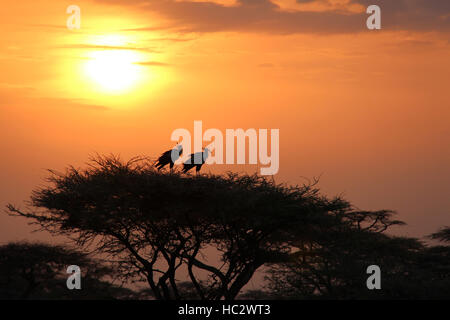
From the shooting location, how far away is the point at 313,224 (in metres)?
27.0

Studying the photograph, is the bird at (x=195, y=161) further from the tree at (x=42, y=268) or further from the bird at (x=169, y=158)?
the tree at (x=42, y=268)

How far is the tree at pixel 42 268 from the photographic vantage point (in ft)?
123

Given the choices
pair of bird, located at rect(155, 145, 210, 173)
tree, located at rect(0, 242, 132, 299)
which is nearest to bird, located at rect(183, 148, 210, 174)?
pair of bird, located at rect(155, 145, 210, 173)

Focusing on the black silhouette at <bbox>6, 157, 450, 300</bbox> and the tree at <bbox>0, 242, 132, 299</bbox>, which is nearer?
the black silhouette at <bbox>6, 157, 450, 300</bbox>

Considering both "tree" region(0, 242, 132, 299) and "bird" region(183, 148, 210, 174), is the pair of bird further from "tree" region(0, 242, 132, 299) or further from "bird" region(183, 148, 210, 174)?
"tree" region(0, 242, 132, 299)

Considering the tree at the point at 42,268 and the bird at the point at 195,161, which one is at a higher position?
the bird at the point at 195,161

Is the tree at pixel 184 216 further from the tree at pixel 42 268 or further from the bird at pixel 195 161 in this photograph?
the tree at pixel 42 268

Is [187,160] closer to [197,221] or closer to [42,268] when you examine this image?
[197,221]

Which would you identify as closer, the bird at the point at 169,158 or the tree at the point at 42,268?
the bird at the point at 169,158

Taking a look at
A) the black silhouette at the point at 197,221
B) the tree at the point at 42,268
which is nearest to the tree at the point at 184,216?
the black silhouette at the point at 197,221

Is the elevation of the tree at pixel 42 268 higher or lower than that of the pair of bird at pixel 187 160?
lower

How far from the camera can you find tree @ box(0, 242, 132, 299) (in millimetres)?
37500
